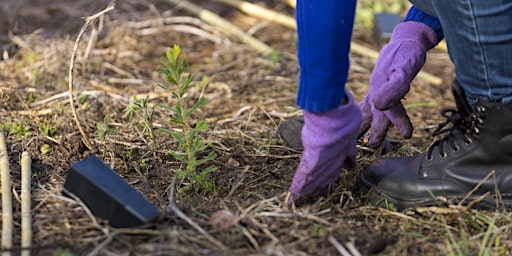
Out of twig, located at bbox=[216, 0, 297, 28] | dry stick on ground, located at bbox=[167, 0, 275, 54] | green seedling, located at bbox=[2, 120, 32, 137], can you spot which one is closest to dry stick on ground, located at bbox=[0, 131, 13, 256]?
green seedling, located at bbox=[2, 120, 32, 137]

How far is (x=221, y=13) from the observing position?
4.25 m

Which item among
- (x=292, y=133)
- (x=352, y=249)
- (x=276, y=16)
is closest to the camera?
(x=352, y=249)

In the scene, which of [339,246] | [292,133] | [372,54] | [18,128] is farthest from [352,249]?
[372,54]

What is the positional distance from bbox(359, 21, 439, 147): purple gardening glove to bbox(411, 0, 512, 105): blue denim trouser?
0.70 ft

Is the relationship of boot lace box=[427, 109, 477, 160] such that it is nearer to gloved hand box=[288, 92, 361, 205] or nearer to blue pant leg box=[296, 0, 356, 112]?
gloved hand box=[288, 92, 361, 205]

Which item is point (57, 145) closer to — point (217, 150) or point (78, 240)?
point (217, 150)

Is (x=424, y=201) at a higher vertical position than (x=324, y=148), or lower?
lower

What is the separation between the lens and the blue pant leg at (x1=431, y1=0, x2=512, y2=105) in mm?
1679

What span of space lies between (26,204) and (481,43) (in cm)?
119

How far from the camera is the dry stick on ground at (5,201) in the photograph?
64.3 inches

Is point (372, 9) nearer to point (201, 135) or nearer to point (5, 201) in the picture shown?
point (201, 135)

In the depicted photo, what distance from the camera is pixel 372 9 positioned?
4.25m

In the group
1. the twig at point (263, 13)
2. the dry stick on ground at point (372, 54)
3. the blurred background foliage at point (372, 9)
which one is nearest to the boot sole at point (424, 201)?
the dry stick on ground at point (372, 54)

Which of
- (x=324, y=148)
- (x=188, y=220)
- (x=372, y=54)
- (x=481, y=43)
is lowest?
(x=372, y=54)
